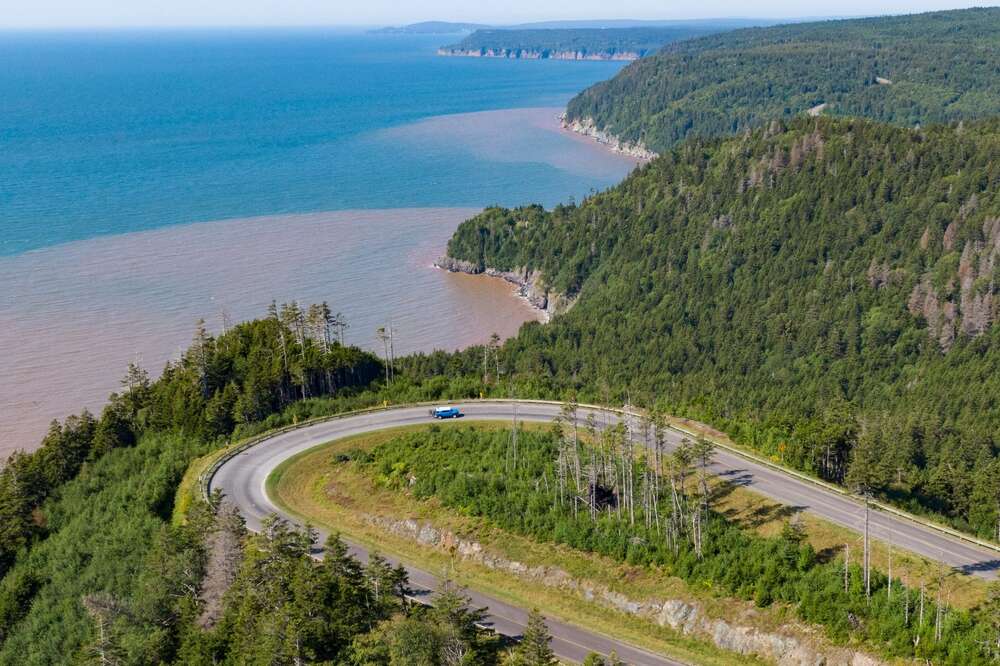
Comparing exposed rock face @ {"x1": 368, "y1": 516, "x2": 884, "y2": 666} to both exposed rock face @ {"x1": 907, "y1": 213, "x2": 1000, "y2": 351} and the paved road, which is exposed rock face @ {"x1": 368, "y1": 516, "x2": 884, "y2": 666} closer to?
the paved road

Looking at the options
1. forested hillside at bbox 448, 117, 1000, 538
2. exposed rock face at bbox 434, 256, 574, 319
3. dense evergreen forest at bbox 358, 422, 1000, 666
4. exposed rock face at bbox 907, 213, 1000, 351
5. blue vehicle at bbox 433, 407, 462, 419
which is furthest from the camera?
exposed rock face at bbox 434, 256, 574, 319

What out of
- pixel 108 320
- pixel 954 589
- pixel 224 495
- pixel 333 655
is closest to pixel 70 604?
pixel 224 495

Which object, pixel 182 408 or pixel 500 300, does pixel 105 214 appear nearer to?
pixel 500 300

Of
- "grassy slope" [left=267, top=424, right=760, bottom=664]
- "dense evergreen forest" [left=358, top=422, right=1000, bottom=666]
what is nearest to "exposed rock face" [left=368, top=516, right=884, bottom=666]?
"grassy slope" [left=267, top=424, right=760, bottom=664]

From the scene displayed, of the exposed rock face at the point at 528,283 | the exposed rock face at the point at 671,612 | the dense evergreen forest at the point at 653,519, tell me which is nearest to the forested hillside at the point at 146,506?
the exposed rock face at the point at 671,612

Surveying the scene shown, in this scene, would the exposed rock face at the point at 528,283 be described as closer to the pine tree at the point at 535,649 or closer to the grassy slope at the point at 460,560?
the grassy slope at the point at 460,560

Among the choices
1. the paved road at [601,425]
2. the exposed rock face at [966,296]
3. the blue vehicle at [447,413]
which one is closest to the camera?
the paved road at [601,425]
